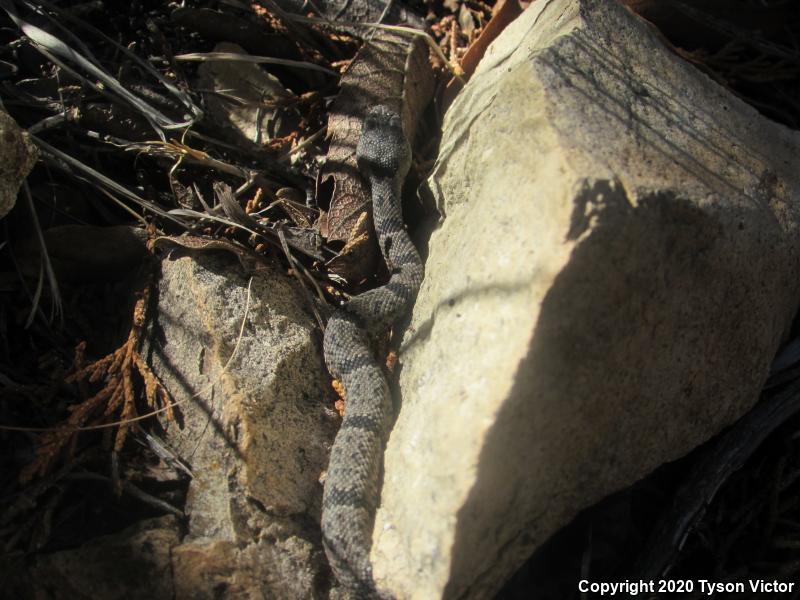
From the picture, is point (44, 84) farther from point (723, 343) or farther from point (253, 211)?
point (723, 343)

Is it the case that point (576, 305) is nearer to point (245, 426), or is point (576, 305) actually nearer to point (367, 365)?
point (367, 365)

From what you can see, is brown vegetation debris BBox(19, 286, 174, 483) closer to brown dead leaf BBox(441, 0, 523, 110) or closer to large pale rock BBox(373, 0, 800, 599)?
large pale rock BBox(373, 0, 800, 599)

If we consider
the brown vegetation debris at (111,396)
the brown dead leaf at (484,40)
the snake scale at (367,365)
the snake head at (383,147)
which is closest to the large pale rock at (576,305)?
the snake scale at (367,365)

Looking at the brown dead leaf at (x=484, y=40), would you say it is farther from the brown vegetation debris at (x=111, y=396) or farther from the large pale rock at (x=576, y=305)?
the brown vegetation debris at (x=111, y=396)

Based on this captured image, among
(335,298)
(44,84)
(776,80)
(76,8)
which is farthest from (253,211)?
(776,80)

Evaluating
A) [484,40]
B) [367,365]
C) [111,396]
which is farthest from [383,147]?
[111,396]
